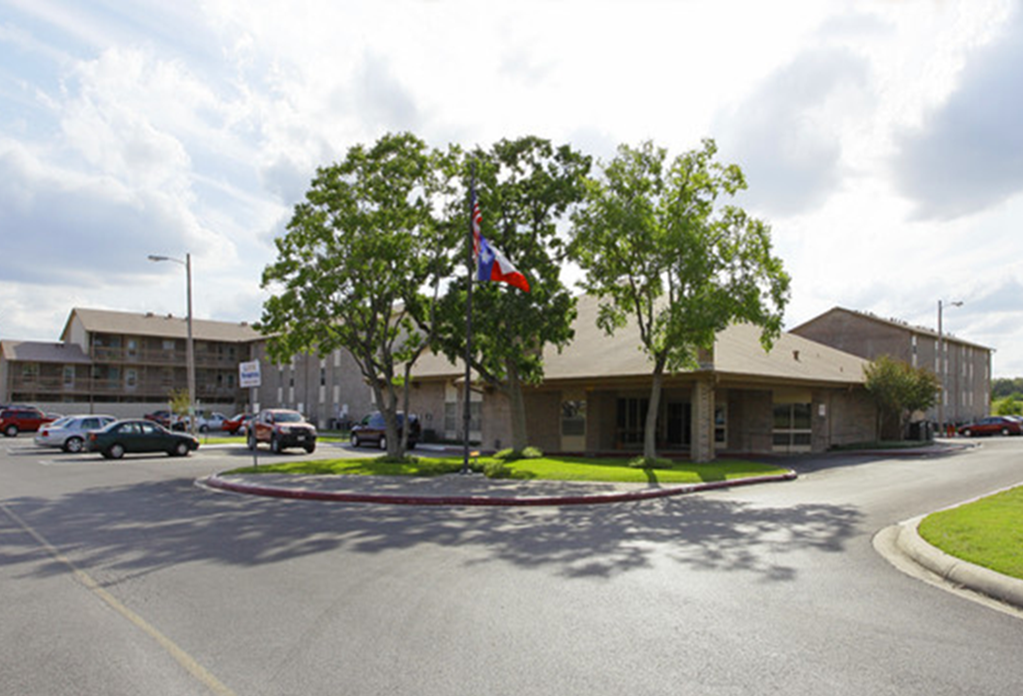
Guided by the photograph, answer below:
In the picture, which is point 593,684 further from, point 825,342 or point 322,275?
point 825,342

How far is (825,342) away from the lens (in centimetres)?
6078

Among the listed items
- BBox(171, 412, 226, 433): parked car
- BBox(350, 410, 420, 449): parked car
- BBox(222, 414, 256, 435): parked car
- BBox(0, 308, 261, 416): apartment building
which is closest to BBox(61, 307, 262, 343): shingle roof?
BBox(0, 308, 261, 416): apartment building

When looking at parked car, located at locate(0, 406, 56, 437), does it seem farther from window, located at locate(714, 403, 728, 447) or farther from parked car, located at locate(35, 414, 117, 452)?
window, located at locate(714, 403, 728, 447)

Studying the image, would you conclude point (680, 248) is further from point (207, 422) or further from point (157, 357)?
point (157, 357)

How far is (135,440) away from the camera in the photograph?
29.5 m

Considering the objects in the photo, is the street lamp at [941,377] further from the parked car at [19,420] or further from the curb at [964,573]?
the parked car at [19,420]

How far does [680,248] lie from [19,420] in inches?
1669

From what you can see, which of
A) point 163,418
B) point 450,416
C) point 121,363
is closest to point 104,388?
point 121,363

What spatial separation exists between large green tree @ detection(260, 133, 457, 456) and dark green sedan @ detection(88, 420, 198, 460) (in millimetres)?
8996

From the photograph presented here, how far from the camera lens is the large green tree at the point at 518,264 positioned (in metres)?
23.3

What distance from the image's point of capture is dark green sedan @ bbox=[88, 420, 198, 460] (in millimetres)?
28625

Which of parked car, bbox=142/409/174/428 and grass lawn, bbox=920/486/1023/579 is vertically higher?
grass lawn, bbox=920/486/1023/579

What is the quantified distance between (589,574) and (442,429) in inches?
1172

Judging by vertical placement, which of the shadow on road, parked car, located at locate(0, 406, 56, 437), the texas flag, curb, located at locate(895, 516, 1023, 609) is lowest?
parked car, located at locate(0, 406, 56, 437)
